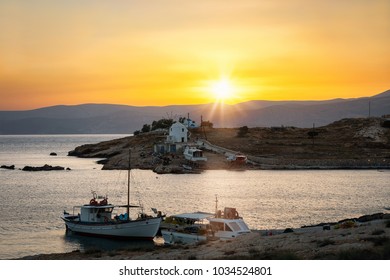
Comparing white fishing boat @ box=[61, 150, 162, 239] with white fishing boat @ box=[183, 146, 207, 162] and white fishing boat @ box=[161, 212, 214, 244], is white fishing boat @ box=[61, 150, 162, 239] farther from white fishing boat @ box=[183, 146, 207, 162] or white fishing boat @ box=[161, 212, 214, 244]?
white fishing boat @ box=[183, 146, 207, 162]

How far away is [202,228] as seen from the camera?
32156mm

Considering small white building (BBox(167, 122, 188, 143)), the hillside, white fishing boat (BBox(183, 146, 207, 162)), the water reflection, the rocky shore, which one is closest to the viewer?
the rocky shore

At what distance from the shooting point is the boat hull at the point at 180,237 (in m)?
30.7

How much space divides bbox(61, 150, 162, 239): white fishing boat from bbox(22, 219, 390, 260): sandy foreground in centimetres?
1097

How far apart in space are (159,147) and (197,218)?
66.3 metres

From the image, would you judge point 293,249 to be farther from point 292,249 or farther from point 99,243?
point 99,243

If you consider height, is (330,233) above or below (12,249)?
above

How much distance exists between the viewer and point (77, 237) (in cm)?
3712

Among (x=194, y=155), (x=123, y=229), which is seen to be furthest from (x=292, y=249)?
(x=194, y=155)

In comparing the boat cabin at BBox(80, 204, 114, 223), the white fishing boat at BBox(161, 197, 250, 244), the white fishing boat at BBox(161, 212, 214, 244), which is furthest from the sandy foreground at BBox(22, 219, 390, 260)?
the boat cabin at BBox(80, 204, 114, 223)

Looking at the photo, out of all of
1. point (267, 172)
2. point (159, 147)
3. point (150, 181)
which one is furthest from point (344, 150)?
point (150, 181)

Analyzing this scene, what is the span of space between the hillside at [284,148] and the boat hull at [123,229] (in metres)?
48.1

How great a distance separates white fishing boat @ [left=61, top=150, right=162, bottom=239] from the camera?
35438 millimetres
